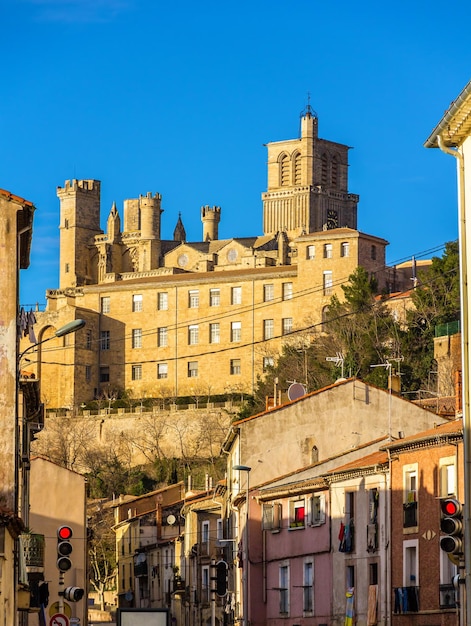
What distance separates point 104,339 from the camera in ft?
500

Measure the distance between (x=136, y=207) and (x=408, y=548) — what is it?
155 metres

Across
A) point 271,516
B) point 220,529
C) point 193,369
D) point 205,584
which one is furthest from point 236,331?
point 271,516

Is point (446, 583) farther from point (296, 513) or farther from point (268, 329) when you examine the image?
point (268, 329)

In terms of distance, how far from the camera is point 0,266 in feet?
116

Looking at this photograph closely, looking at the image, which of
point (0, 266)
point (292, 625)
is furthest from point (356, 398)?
point (0, 266)

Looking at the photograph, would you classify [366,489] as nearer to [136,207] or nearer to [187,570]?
[187,570]

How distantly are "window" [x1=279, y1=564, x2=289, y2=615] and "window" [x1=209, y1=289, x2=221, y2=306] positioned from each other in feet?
311

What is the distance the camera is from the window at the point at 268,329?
144375mm

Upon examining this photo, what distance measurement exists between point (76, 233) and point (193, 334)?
45.5m

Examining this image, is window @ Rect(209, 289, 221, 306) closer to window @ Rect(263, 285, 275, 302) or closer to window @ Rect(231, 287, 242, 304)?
window @ Rect(231, 287, 242, 304)

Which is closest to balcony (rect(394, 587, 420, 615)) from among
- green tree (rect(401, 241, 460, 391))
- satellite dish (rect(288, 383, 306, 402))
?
satellite dish (rect(288, 383, 306, 402))

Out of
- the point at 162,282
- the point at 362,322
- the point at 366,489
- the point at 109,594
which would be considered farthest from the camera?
the point at 162,282

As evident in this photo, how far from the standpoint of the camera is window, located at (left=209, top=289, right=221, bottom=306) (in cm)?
14912

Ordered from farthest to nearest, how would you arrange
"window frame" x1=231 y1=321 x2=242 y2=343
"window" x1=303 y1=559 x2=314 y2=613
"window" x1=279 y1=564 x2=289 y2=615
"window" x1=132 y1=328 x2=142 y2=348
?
"window" x1=132 y1=328 x2=142 y2=348 < "window frame" x1=231 y1=321 x2=242 y2=343 < "window" x1=279 y1=564 x2=289 y2=615 < "window" x1=303 y1=559 x2=314 y2=613
